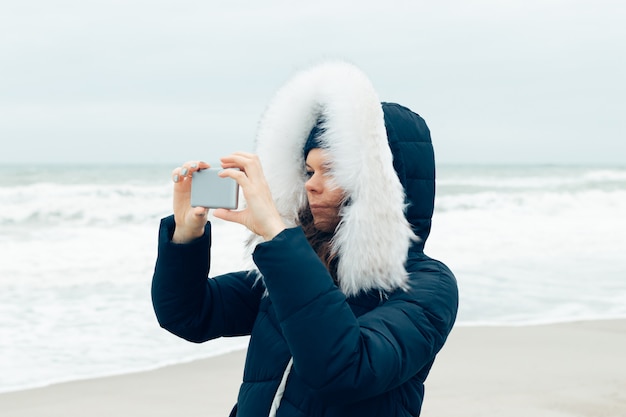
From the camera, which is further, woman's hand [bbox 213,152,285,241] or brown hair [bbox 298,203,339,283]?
brown hair [bbox 298,203,339,283]

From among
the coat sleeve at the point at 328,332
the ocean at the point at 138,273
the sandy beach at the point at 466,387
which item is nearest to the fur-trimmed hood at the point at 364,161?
the coat sleeve at the point at 328,332

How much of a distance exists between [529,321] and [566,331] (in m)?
0.44

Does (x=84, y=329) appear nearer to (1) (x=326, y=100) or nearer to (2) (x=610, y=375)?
(2) (x=610, y=375)

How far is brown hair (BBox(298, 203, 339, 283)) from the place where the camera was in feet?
5.98

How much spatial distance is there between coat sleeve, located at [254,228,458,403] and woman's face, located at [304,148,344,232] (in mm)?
263

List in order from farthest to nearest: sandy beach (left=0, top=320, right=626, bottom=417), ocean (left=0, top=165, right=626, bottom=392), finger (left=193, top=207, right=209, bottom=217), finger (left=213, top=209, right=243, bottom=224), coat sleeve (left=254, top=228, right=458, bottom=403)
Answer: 1. ocean (left=0, top=165, right=626, bottom=392)
2. sandy beach (left=0, top=320, right=626, bottom=417)
3. finger (left=193, top=207, right=209, bottom=217)
4. finger (left=213, top=209, right=243, bottom=224)
5. coat sleeve (left=254, top=228, right=458, bottom=403)

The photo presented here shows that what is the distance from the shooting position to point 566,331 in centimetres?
682

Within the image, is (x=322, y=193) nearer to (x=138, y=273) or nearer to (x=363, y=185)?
(x=363, y=185)

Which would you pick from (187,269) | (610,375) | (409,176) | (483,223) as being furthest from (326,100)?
(483,223)

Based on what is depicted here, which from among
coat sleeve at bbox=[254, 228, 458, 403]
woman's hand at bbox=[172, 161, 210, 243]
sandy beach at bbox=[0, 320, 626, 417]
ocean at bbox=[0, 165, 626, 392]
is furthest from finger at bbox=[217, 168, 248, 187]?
ocean at bbox=[0, 165, 626, 392]

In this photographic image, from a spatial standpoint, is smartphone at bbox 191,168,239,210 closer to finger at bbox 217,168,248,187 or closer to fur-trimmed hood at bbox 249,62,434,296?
finger at bbox 217,168,248,187

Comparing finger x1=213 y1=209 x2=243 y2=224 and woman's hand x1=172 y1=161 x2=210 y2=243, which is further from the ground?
finger x1=213 y1=209 x2=243 y2=224

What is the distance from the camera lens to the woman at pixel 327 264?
1.49m

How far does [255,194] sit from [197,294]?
18.5 inches
